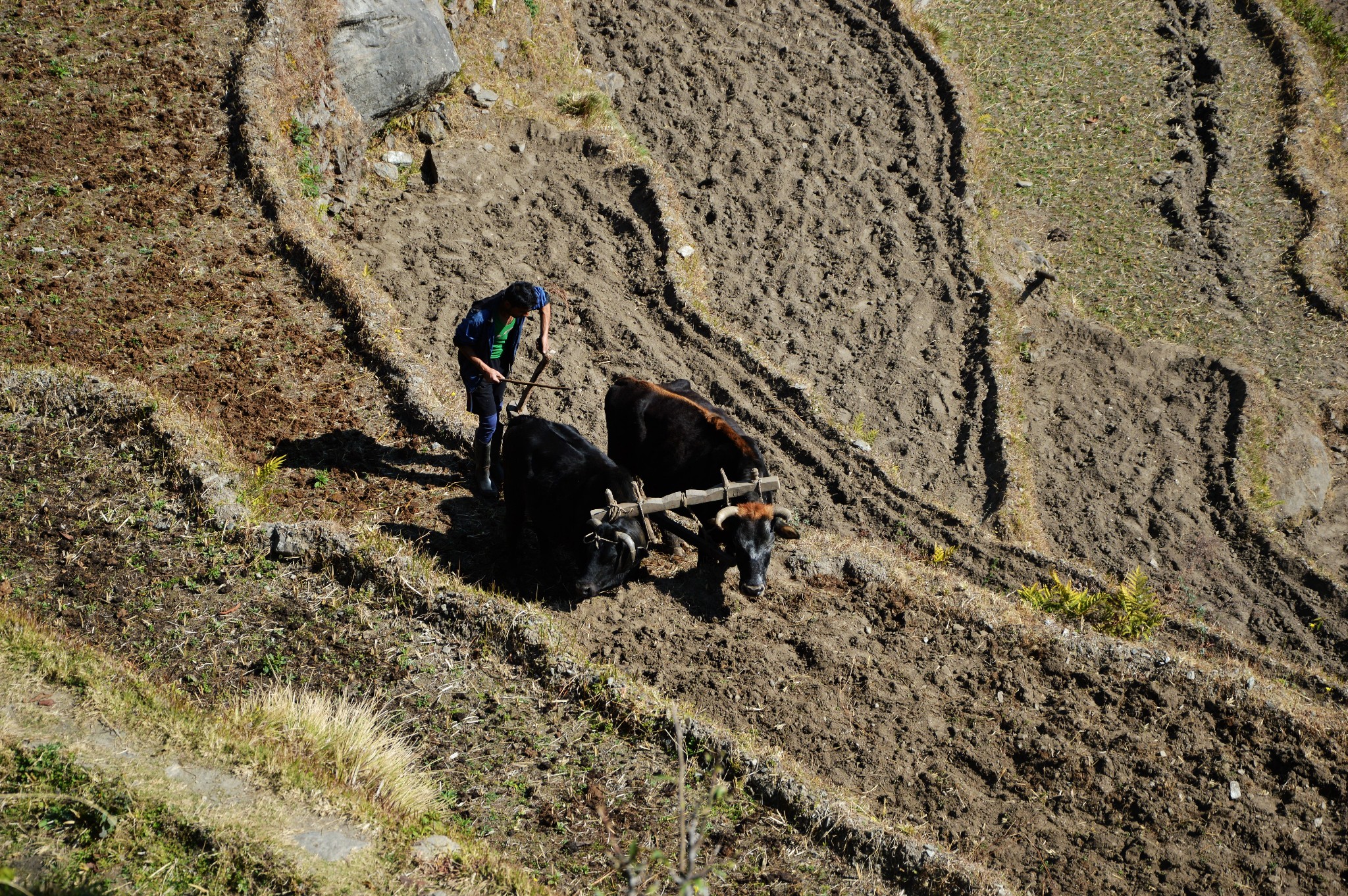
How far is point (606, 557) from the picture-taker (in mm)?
7898

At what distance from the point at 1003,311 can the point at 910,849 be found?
962cm

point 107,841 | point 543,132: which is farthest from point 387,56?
point 107,841

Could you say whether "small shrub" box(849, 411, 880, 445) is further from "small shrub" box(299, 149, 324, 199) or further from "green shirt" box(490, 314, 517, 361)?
"small shrub" box(299, 149, 324, 199)

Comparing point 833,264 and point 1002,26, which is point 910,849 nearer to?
point 833,264

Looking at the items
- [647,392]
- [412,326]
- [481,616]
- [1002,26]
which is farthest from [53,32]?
[1002,26]

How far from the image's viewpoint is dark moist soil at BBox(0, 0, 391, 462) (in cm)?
998

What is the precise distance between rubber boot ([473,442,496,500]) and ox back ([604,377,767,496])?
1.26m

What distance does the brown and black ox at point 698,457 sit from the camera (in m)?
8.20

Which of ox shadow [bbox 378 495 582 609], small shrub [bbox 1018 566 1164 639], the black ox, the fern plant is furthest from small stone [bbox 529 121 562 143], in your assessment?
the fern plant

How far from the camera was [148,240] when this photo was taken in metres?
11.4

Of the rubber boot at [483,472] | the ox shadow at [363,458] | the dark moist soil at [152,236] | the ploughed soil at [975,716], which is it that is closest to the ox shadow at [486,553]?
the ploughed soil at [975,716]

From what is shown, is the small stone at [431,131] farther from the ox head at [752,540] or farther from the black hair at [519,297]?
the ox head at [752,540]

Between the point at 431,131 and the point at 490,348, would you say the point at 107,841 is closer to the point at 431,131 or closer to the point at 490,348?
the point at 490,348

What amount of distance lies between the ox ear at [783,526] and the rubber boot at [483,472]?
2.89m
